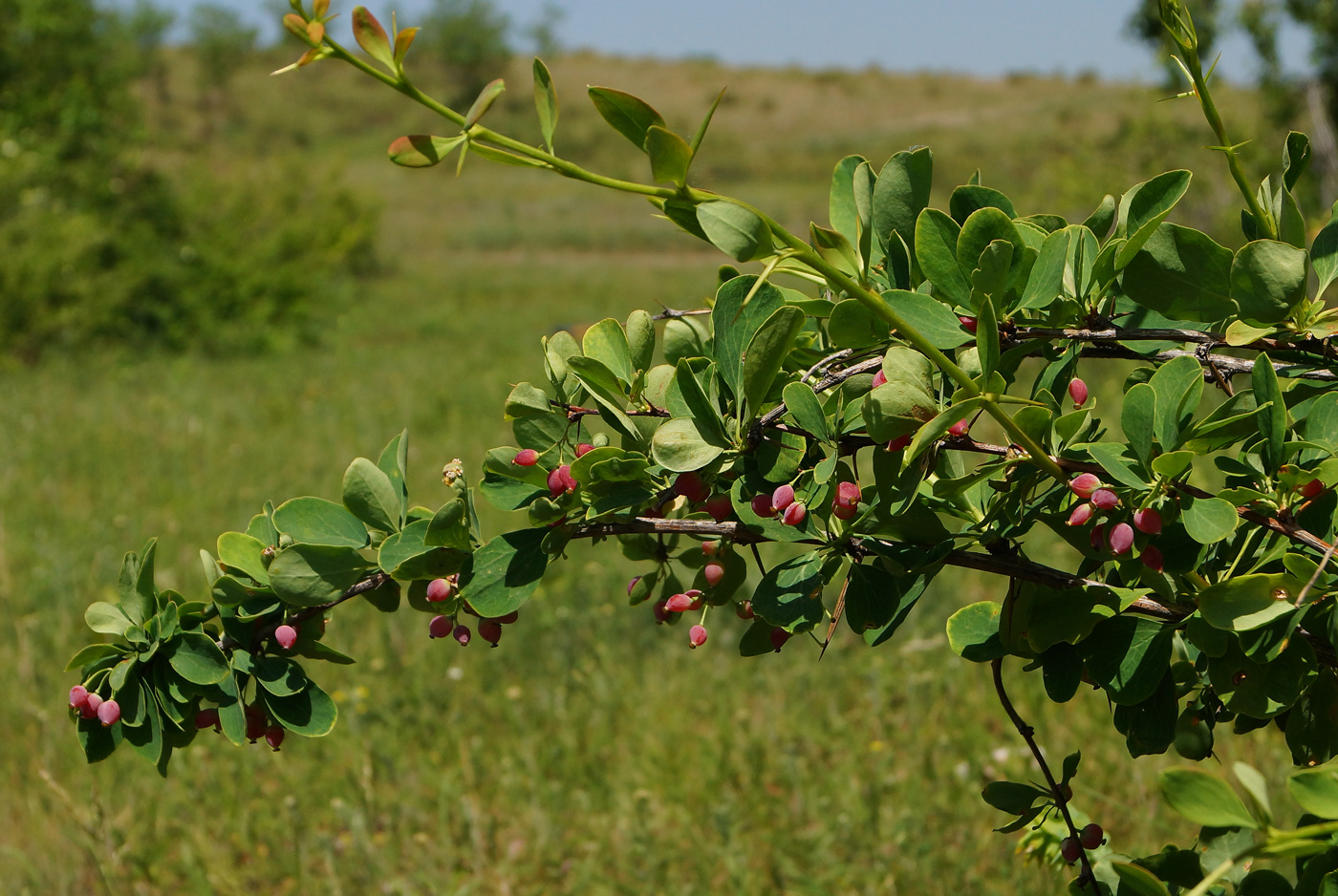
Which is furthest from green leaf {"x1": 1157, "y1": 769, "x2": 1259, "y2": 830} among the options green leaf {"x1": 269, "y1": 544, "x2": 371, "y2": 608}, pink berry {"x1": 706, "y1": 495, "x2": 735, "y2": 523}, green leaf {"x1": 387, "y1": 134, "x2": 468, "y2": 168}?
green leaf {"x1": 269, "y1": 544, "x2": 371, "y2": 608}

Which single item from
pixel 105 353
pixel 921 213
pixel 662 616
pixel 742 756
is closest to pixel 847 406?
pixel 921 213

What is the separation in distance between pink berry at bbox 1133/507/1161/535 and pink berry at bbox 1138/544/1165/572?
46 mm

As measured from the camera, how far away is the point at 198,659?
0.81 meters

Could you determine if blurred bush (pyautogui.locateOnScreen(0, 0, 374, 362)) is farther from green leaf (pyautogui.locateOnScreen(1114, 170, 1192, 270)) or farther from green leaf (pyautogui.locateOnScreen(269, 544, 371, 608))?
green leaf (pyautogui.locateOnScreen(1114, 170, 1192, 270))

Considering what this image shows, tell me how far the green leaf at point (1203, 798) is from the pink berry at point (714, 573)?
1.25 feet

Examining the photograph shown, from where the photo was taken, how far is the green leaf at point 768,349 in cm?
59

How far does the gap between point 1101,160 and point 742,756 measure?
9.08m

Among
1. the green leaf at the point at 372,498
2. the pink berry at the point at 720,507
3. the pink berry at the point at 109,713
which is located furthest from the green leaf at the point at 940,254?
the pink berry at the point at 109,713

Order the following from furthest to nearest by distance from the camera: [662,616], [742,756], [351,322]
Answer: [351,322]
[742,756]
[662,616]

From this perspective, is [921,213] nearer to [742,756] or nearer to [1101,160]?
[742,756]

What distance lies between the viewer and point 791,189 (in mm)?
24547

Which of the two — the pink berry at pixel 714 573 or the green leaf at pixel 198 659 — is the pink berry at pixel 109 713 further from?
the pink berry at pixel 714 573

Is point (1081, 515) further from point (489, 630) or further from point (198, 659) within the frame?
point (198, 659)

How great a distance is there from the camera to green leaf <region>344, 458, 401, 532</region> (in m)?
0.78
